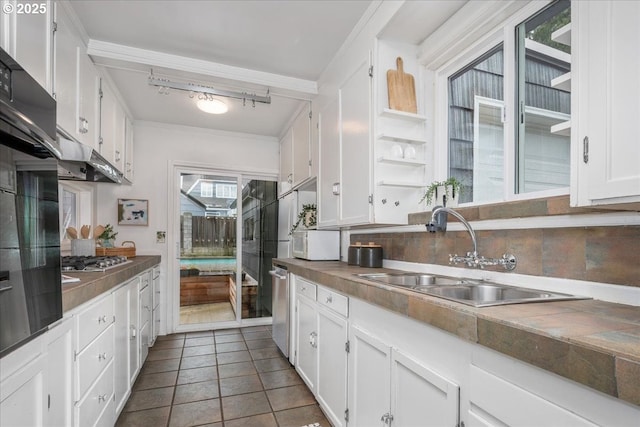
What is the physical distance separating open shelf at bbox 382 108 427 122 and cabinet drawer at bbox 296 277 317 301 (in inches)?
48.2

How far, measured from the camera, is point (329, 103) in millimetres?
2682

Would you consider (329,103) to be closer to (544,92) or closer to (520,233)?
(544,92)

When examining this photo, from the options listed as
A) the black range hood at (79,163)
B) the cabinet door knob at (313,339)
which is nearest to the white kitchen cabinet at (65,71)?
the black range hood at (79,163)

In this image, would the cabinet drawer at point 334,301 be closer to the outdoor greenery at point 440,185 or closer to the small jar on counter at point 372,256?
the small jar on counter at point 372,256

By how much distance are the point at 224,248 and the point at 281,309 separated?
1.52 metres

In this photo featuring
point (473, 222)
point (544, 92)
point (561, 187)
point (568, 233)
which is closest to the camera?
point (568, 233)

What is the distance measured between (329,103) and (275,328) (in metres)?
2.29

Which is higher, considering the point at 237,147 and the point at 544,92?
the point at 237,147

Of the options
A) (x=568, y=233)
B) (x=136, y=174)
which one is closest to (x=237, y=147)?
(x=136, y=174)

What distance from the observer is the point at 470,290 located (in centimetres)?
155

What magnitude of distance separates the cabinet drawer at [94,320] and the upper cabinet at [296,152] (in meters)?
1.97

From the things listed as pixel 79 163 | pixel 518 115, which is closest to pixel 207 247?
pixel 79 163

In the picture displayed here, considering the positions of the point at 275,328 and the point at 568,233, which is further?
the point at 275,328

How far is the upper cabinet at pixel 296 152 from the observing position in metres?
3.25
